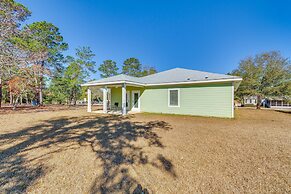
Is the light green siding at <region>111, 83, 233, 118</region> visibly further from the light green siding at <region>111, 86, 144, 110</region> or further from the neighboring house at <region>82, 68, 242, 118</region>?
the light green siding at <region>111, 86, 144, 110</region>

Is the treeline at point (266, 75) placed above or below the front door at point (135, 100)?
above

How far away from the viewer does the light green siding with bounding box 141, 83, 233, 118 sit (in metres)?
9.14

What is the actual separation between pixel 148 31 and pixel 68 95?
18.0 metres

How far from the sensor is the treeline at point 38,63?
31.7ft

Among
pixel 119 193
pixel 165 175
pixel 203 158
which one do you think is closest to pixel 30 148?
pixel 119 193

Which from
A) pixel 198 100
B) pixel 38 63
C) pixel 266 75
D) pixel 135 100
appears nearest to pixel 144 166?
pixel 198 100

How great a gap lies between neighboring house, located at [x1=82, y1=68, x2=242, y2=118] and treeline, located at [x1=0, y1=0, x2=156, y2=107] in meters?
5.78

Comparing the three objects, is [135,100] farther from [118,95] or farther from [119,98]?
[118,95]

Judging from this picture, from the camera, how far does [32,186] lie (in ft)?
6.75

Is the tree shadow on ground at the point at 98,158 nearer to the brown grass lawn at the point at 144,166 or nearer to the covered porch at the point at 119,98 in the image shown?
the brown grass lawn at the point at 144,166

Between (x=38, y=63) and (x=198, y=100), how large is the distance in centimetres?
1858

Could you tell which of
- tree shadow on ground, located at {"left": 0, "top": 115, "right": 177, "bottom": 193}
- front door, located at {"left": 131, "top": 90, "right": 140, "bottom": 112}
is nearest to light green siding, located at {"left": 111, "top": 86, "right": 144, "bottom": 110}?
front door, located at {"left": 131, "top": 90, "right": 140, "bottom": 112}

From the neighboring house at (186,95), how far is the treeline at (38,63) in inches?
228

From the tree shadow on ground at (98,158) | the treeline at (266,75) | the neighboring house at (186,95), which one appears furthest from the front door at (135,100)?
the treeline at (266,75)
